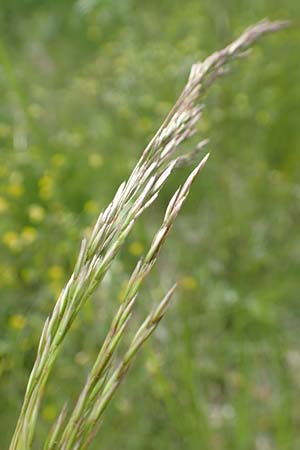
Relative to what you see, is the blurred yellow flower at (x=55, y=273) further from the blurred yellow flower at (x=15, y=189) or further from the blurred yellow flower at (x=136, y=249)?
the blurred yellow flower at (x=15, y=189)

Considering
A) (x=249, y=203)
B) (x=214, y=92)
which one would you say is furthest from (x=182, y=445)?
(x=214, y=92)

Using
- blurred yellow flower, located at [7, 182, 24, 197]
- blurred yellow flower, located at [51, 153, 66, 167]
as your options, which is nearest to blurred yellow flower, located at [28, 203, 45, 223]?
blurred yellow flower, located at [7, 182, 24, 197]

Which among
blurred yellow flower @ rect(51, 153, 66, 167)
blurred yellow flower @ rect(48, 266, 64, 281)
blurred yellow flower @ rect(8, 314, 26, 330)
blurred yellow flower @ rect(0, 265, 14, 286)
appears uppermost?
blurred yellow flower @ rect(51, 153, 66, 167)

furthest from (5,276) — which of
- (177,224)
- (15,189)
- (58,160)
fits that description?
(177,224)

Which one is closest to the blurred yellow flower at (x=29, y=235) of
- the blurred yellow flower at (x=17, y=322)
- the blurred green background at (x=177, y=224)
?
the blurred green background at (x=177, y=224)

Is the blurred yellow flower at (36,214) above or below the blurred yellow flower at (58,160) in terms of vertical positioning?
below

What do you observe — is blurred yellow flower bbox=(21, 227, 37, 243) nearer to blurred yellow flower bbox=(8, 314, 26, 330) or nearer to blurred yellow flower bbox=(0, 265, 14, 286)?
blurred yellow flower bbox=(0, 265, 14, 286)

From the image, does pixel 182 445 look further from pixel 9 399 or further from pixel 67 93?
pixel 67 93

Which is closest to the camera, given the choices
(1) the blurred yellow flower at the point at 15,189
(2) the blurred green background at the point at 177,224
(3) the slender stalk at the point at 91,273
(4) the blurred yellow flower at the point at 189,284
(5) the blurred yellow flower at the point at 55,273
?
(3) the slender stalk at the point at 91,273

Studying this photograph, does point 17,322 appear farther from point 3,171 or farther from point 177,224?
point 177,224
